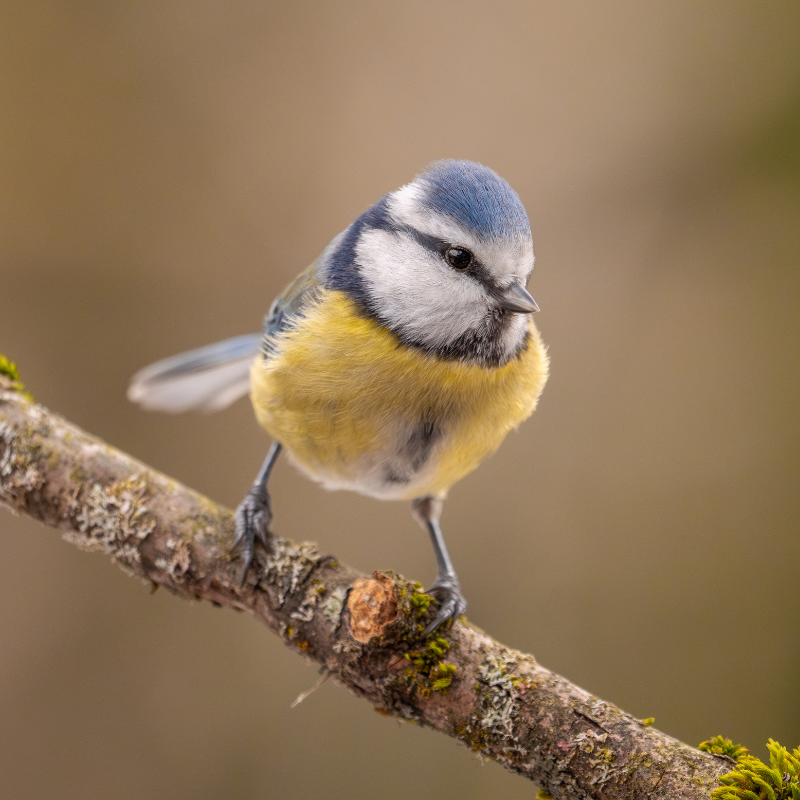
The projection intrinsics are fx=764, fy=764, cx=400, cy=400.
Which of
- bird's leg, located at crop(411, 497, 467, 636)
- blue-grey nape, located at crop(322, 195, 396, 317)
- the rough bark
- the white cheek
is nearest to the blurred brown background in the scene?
bird's leg, located at crop(411, 497, 467, 636)

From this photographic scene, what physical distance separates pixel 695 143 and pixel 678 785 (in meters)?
1.96

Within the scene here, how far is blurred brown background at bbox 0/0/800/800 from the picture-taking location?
7.13 ft

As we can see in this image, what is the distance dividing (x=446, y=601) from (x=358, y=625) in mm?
187

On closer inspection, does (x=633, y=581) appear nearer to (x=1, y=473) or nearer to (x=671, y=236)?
(x=671, y=236)

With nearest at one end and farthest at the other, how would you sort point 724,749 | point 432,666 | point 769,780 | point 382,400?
point 769,780, point 724,749, point 432,666, point 382,400

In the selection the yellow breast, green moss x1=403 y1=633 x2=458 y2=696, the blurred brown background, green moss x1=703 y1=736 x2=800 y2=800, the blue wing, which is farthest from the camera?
the blurred brown background

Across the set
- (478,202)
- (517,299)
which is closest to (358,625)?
(517,299)

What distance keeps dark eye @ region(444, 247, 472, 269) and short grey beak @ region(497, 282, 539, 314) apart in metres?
0.07

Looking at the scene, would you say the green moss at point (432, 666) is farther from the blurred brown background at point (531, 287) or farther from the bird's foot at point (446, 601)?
the blurred brown background at point (531, 287)

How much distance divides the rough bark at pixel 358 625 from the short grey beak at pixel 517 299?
1.55 feet

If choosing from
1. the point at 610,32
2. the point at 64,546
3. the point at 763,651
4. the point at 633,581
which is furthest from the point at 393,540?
the point at 610,32

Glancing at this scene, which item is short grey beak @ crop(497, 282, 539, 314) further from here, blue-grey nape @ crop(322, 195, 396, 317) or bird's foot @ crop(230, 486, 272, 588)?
bird's foot @ crop(230, 486, 272, 588)

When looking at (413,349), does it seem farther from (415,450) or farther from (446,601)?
(446,601)

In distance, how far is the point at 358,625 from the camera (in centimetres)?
120
